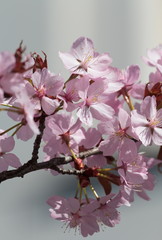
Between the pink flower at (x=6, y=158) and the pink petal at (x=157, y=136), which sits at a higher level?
the pink petal at (x=157, y=136)

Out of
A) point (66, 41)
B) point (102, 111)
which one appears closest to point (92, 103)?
point (102, 111)

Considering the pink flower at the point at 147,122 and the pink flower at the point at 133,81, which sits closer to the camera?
the pink flower at the point at 147,122

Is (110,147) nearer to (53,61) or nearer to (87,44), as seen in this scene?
(87,44)

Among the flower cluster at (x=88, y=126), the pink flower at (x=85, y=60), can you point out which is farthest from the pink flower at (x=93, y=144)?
the pink flower at (x=85, y=60)

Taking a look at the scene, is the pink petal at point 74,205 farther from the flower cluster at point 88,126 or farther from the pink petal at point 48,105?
the pink petal at point 48,105

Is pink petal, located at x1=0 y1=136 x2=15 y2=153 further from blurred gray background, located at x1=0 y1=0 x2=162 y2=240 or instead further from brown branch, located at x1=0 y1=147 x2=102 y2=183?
blurred gray background, located at x1=0 y1=0 x2=162 y2=240

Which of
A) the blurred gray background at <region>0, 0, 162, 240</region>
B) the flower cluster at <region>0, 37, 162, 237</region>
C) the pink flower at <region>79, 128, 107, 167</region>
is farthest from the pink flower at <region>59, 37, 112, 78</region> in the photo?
the blurred gray background at <region>0, 0, 162, 240</region>

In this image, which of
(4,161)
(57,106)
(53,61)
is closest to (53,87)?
(57,106)
